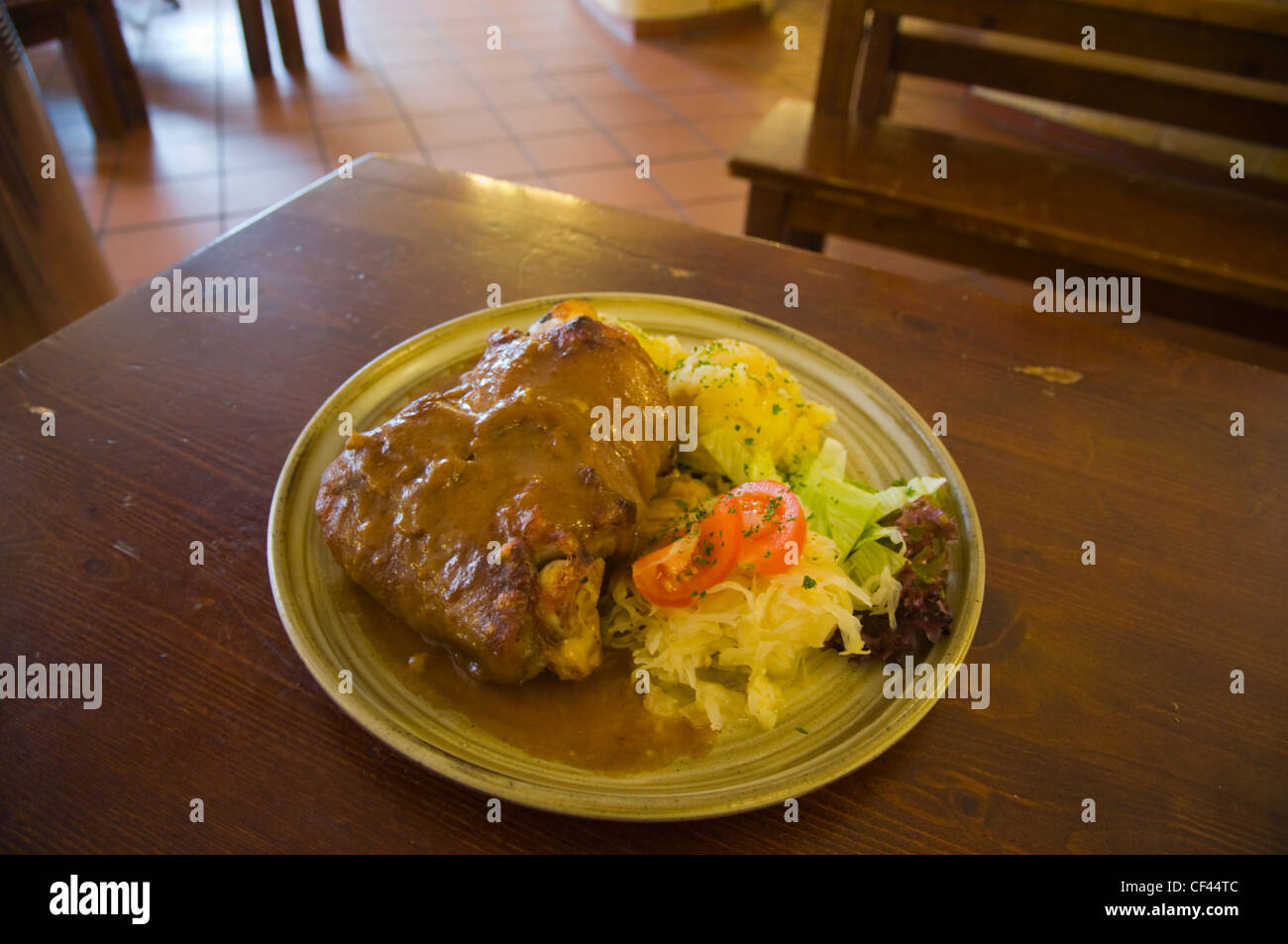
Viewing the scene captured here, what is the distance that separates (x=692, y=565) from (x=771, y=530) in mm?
155

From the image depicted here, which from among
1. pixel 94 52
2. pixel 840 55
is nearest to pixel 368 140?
pixel 94 52

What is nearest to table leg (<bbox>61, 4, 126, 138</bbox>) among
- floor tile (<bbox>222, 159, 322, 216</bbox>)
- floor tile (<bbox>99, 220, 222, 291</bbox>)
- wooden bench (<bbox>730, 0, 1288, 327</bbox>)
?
floor tile (<bbox>222, 159, 322, 216</bbox>)

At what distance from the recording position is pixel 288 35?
620 centimetres

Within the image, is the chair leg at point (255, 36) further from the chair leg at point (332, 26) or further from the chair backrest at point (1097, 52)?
the chair backrest at point (1097, 52)

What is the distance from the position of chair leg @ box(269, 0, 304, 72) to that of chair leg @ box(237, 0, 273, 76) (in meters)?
0.14

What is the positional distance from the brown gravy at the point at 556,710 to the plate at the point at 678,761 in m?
0.02

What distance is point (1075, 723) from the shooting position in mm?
1396

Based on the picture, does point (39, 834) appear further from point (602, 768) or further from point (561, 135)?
point (561, 135)

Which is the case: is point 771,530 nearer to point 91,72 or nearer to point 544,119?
point 544,119

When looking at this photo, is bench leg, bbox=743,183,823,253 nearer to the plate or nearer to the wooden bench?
the wooden bench

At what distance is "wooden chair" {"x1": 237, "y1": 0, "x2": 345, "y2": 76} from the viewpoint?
5.92m
